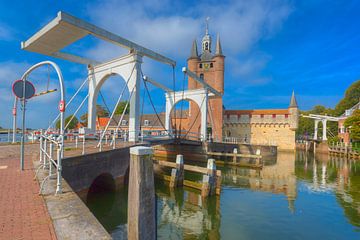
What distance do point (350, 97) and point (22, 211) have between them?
1903 inches

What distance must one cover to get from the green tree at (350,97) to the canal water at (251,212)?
1342 inches

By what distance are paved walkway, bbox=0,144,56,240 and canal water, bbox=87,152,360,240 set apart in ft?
8.49

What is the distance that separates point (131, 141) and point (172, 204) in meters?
5.02

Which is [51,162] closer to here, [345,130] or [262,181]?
[262,181]

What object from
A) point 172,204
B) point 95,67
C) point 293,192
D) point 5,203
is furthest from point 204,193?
point 95,67

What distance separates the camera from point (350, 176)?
47.5 feet

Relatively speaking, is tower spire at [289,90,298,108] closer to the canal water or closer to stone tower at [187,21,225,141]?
stone tower at [187,21,225,141]

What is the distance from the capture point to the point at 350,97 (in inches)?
1507

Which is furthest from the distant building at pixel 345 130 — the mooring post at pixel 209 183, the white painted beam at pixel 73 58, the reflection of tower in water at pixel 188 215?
the white painted beam at pixel 73 58

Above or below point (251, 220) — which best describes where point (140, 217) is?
above

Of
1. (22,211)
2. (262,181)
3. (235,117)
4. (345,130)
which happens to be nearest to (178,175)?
(262,181)

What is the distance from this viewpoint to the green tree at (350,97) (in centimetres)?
3750

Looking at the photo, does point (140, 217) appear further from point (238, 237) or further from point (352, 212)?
point (352, 212)

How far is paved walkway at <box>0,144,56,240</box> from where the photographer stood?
2.45 meters
